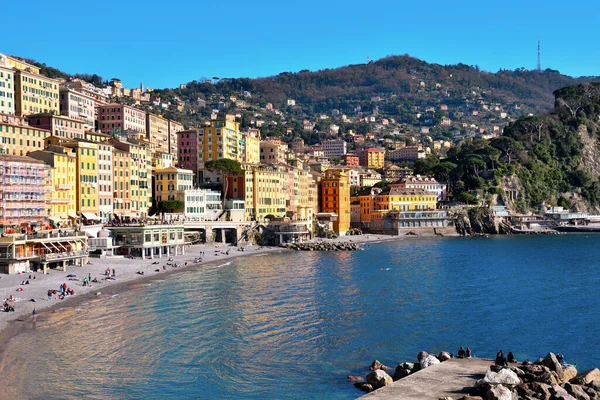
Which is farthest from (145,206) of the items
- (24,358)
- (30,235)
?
(24,358)

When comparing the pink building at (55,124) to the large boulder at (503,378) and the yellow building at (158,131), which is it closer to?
the yellow building at (158,131)

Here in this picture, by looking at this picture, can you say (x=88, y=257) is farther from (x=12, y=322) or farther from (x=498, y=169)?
(x=498, y=169)

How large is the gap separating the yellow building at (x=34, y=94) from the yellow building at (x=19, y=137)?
8522mm

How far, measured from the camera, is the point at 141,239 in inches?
2995

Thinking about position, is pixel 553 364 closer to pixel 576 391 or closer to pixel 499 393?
pixel 576 391

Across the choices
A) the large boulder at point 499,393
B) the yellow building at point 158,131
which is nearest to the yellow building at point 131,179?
the yellow building at point 158,131

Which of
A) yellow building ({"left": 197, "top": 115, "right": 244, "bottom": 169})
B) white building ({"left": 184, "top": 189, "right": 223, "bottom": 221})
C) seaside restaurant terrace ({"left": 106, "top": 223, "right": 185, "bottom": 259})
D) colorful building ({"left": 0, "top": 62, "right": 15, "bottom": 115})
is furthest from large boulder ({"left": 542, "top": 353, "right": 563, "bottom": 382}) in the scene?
yellow building ({"left": 197, "top": 115, "right": 244, "bottom": 169})

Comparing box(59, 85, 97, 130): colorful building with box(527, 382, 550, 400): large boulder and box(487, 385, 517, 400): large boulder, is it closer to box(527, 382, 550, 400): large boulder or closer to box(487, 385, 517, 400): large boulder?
box(527, 382, 550, 400): large boulder

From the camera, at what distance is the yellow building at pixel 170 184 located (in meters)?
97.5

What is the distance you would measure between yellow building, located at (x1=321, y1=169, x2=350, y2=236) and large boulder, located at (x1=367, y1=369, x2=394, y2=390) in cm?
9494

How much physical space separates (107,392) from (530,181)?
150m

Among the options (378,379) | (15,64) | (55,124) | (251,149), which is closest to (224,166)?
(251,149)

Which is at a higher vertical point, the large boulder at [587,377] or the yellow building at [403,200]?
the yellow building at [403,200]

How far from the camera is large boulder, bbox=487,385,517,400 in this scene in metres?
26.1
